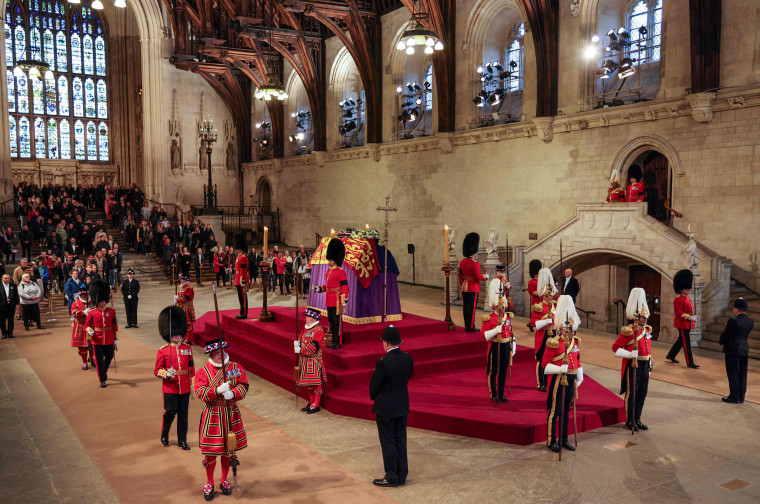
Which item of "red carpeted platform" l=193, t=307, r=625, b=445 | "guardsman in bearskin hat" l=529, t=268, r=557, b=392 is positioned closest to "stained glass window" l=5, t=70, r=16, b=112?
"red carpeted platform" l=193, t=307, r=625, b=445

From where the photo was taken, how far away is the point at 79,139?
35219 mm

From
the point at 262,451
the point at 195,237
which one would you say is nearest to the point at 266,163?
the point at 195,237

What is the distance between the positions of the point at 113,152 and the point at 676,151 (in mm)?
31851

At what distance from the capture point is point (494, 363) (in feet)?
25.8

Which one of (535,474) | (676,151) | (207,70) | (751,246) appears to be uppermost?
(207,70)

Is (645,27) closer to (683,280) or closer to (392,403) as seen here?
(683,280)

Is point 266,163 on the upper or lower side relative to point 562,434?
upper

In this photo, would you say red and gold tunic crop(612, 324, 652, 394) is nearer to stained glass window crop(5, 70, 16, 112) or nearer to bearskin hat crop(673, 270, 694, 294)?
bearskin hat crop(673, 270, 694, 294)

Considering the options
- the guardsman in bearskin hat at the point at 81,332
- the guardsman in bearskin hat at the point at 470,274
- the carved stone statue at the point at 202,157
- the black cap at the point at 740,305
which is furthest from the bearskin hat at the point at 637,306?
the carved stone statue at the point at 202,157

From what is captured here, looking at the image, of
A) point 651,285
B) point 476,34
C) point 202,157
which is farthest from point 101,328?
point 202,157

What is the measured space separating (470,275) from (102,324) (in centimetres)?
590

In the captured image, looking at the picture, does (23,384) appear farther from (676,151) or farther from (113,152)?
(113,152)

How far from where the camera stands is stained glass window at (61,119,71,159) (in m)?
34.7

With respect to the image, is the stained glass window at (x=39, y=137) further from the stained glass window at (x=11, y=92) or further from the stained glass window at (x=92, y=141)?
the stained glass window at (x=92, y=141)
